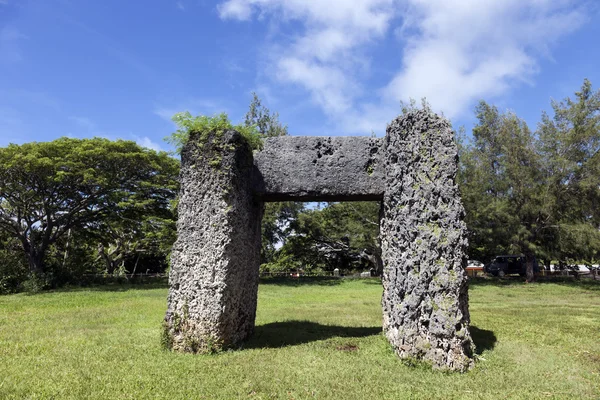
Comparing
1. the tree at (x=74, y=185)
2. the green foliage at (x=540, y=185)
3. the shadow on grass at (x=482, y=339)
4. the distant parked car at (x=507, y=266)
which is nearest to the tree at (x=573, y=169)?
the green foliage at (x=540, y=185)

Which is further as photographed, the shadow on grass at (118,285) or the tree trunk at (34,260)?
the tree trunk at (34,260)

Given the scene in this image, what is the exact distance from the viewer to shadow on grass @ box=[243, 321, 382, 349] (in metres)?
6.66

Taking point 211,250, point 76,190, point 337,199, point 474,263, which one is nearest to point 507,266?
point 474,263

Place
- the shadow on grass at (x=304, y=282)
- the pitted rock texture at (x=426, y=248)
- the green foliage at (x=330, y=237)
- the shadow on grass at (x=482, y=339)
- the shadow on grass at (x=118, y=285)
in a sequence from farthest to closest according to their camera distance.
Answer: the green foliage at (x=330, y=237)
the shadow on grass at (x=304, y=282)
the shadow on grass at (x=118, y=285)
the shadow on grass at (x=482, y=339)
the pitted rock texture at (x=426, y=248)

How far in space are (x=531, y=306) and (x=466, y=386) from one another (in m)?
9.37

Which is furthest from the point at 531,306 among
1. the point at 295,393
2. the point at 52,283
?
the point at 52,283

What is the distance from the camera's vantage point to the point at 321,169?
6.77m

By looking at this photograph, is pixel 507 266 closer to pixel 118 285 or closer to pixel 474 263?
pixel 474 263

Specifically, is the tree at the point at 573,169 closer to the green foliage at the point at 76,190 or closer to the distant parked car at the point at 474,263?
the distant parked car at the point at 474,263

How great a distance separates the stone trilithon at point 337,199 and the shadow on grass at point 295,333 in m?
0.34

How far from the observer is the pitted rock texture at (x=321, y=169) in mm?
6719

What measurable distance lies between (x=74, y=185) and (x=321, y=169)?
54.0 feet

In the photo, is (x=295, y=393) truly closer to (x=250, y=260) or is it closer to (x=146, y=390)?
(x=146, y=390)

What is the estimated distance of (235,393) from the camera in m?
4.34
